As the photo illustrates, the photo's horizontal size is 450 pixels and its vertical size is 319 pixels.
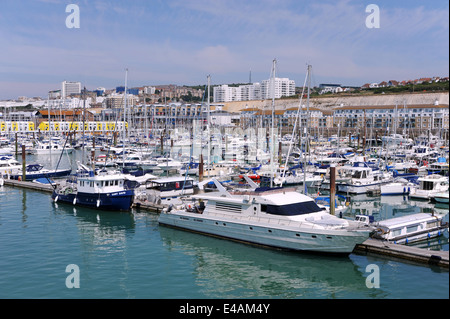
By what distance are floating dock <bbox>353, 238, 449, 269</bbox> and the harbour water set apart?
1.38ft

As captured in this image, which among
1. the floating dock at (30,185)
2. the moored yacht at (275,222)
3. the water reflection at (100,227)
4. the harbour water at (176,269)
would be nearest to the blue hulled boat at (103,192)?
the water reflection at (100,227)

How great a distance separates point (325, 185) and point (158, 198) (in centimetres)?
1778

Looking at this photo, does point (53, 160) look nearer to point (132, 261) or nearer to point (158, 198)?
point (158, 198)

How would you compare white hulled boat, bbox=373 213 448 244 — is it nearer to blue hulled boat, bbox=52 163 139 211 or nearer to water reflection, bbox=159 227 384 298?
water reflection, bbox=159 227 384 298

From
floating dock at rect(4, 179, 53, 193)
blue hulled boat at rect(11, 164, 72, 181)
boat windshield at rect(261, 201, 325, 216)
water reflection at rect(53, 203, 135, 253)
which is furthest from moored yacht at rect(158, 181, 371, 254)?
blue hulled boat at rect(11, 164, 72, 181)

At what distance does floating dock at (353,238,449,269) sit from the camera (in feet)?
67.5

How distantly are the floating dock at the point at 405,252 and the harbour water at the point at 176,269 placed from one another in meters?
0.42

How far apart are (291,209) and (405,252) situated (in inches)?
231

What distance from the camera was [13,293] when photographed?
18.7m
